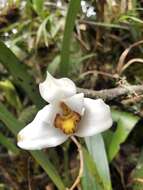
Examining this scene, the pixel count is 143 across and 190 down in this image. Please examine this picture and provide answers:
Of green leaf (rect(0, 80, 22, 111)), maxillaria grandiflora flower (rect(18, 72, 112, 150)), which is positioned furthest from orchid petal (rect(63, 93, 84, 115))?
green leaf (rect(0, 80, 22, 111))

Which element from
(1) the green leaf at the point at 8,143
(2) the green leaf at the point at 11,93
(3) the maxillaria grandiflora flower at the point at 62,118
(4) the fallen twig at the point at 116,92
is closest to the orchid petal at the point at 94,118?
(3) the maxillaria grandiflora flower at the point at 62,118

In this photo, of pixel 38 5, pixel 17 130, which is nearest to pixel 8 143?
pixel 17 130

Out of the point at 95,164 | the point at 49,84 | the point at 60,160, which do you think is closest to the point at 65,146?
the point at 60,160

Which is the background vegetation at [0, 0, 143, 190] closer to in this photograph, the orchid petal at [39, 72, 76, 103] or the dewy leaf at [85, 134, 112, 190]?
the dewy leaf at [85, 134, 112, 190]

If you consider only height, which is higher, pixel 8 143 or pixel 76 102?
pixel 76 102

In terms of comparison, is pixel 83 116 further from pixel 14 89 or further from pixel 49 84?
pixel 14 89

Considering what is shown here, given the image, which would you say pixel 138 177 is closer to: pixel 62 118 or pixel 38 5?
pixel 62 118
